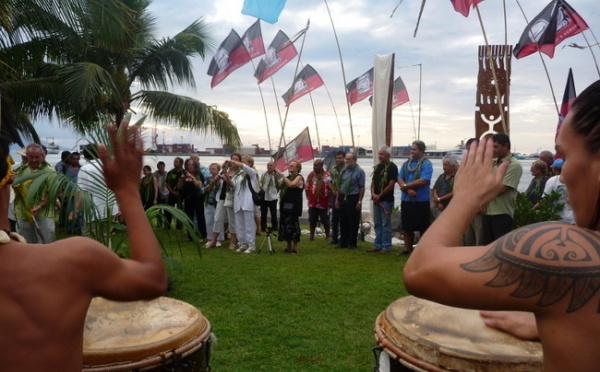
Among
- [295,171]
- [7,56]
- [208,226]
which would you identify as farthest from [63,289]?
[7,56]

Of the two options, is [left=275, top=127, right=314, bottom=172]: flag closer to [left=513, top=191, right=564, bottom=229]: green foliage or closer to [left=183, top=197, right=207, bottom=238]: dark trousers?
[left=183, top=197, right=207, bottom=238]: dark trousers

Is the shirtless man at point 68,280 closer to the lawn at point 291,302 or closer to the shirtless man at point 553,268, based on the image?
the shirtless man at point 553,268

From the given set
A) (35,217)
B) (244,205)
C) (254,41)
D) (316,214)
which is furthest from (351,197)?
(254,41)

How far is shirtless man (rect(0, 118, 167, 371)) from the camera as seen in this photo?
1.48 metres

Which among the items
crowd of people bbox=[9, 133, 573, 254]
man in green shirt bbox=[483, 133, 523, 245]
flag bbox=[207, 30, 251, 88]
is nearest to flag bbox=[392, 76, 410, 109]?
flag bbox=[207, 30, 251, 88]

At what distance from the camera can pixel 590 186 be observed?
1345mm

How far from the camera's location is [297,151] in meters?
12.8

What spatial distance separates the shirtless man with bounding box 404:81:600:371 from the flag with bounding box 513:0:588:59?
9276mm

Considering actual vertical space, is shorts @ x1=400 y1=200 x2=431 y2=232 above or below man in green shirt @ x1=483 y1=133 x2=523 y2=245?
below

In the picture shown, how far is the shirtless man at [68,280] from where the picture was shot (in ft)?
4.84

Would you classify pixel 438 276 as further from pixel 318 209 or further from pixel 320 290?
pixel 318 209

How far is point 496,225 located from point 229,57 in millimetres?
9159

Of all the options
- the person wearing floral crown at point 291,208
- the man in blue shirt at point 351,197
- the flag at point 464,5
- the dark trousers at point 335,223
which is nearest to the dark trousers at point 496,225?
the man in blue shirt at point 351,197

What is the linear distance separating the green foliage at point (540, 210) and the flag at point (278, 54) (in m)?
7.54
